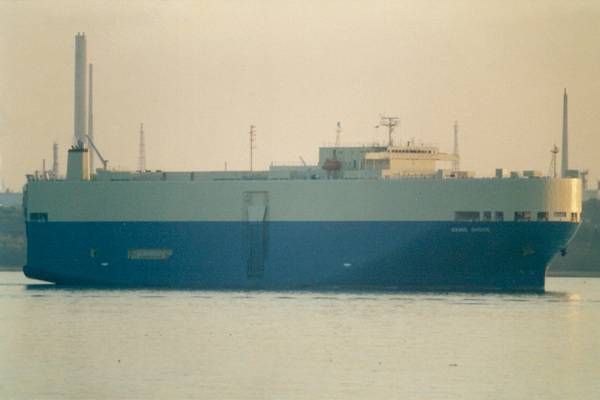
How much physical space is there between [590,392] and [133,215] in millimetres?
Answer: 38022

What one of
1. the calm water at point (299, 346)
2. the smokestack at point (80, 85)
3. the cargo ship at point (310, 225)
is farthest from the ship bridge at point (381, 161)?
the smokestack at point (80, 85)

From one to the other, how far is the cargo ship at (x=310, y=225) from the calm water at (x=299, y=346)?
2457mm

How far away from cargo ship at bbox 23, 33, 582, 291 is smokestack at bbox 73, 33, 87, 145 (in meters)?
16.7

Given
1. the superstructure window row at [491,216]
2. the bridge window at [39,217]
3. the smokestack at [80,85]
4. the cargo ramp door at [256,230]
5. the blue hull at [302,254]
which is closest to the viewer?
the superstructure window row at [491,216]

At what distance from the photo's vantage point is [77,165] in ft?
263

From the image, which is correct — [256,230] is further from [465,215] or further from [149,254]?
[465,215]

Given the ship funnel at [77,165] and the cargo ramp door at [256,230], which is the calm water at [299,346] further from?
the ship funnel at [77,165]

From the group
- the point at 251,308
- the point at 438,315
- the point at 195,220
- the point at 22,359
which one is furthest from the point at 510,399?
the point at 195,220

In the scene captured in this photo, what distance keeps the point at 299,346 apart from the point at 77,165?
30.6m

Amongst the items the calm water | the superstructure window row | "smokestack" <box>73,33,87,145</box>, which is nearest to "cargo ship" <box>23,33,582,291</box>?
the superstructure window row

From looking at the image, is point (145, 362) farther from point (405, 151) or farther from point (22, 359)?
point (405, 151)

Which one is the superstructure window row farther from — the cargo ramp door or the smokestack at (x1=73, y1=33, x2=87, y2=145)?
the smokestack at (x1=73, y1=33, x2=87, y2=145)

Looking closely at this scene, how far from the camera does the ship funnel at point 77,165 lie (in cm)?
7988

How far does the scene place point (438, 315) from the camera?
6131 cm
